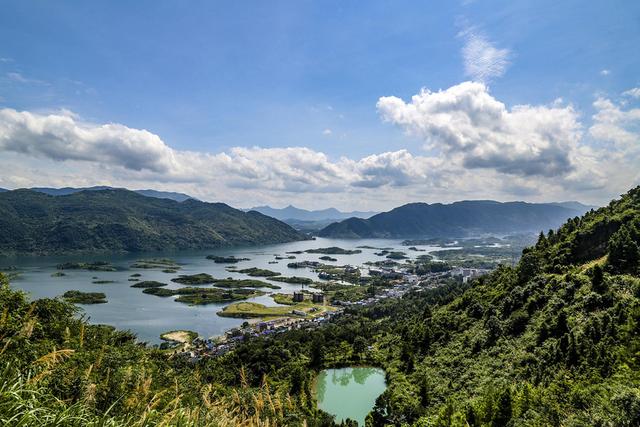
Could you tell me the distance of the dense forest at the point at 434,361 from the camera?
254 inches

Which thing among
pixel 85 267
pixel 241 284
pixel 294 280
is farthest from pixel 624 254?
pixel 85 267

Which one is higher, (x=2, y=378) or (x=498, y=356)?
(x=2, y=378)

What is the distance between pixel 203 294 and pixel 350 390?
54.5 meters

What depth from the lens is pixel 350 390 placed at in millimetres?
33938

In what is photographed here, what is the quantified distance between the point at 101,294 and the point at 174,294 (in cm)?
1404

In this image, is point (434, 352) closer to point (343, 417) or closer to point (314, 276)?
point (343, 417)

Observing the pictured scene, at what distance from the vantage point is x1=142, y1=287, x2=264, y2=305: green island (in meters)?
77.0

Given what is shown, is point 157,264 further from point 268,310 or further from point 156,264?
point 268,310

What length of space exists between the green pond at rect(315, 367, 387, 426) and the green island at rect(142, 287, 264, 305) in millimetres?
45945

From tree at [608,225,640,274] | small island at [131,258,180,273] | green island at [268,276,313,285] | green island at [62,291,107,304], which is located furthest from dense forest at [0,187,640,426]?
small island at [131,258,180,273]

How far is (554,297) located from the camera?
27.3 metres

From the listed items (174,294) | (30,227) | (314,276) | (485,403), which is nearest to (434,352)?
(485,403)

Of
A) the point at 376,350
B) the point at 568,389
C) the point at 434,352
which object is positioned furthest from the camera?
the point at 376,350

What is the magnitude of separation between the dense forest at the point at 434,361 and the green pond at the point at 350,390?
1399mm
